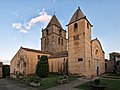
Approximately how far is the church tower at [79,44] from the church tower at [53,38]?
18.1m

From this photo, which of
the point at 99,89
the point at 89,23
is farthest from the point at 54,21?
the point at 99,89

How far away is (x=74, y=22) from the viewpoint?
92.7 ft

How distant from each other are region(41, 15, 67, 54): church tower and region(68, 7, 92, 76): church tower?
18.1 meters

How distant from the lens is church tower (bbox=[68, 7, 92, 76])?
25561 mm

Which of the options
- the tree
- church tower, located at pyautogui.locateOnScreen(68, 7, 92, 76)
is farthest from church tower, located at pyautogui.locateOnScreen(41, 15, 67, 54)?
the tree

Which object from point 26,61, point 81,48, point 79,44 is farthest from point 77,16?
point 26,61

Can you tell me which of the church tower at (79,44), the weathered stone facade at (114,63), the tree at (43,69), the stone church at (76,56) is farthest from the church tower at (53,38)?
the tree at (43,69)

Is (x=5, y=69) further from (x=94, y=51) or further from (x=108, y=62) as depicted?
(x=108, y=62)

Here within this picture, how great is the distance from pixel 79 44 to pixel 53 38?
2062cm

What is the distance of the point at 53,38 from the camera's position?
4628cm

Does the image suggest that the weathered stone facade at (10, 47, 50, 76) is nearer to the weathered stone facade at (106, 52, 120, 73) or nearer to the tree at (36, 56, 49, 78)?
the tree at (36, 56, 49, 78)

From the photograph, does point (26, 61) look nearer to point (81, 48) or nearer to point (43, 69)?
point (43, 69)

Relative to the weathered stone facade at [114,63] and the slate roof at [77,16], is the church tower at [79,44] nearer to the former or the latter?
the slate roof at [77,16]

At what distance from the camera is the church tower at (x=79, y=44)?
25561 mm
